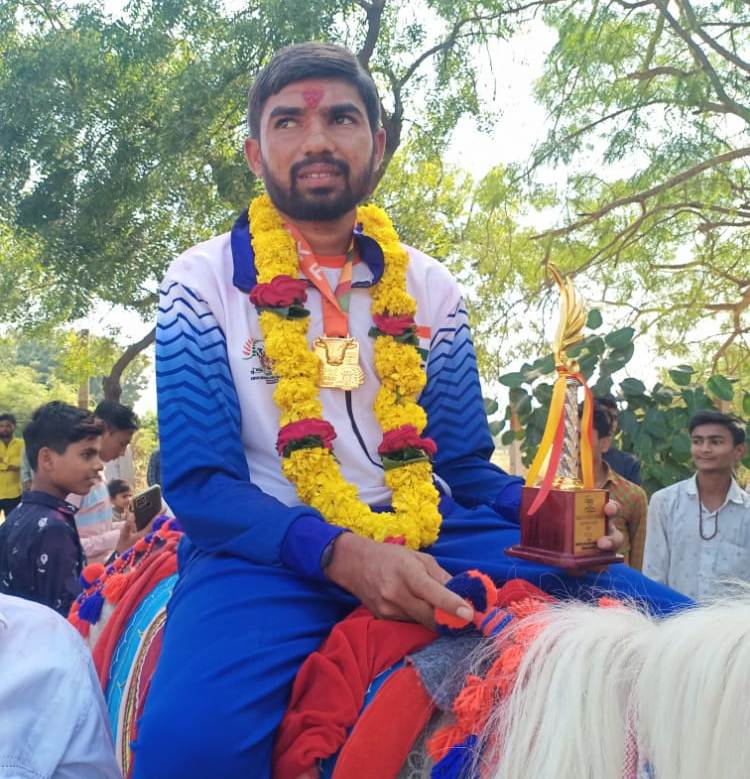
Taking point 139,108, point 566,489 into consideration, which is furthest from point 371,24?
point 566,489

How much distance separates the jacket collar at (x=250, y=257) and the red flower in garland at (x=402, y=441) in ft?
1.58

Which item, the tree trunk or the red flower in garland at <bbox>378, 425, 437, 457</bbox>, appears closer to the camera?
the red flower in garland at <bbox>378, 425, 437, 457</bbox>

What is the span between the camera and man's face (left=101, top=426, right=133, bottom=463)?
24.4ft

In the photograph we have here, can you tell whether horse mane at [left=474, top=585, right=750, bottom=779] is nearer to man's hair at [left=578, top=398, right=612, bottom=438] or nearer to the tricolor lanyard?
the tricolor lanyard

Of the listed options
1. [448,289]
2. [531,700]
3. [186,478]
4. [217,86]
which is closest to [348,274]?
[448,289]

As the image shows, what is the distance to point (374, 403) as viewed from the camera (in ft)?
8.89

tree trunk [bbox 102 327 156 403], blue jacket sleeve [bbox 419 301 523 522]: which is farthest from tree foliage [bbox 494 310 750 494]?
tree trunk [bbox 102 327 156 403]

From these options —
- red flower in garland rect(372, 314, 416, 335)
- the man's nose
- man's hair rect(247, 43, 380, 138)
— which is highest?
man's hair rect(247, 43, 380, 138)

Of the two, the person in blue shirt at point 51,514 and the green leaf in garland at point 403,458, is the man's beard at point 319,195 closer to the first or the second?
the green leaf in garland at point 403,458

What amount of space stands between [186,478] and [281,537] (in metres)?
0.37

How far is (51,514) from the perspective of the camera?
4395 mm

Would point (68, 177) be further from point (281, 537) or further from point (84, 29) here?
point (281, 537)

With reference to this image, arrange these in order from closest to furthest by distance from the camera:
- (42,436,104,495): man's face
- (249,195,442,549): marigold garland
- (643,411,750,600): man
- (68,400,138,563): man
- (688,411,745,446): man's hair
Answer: (249,195,442,549): marigold garland → (42,436,104,495): man's face → (68,400,138,563): man → (643,411,750,600): man → (688,411,745,446): man's hair

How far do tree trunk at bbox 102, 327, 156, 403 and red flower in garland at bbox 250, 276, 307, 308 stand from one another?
1188cm
